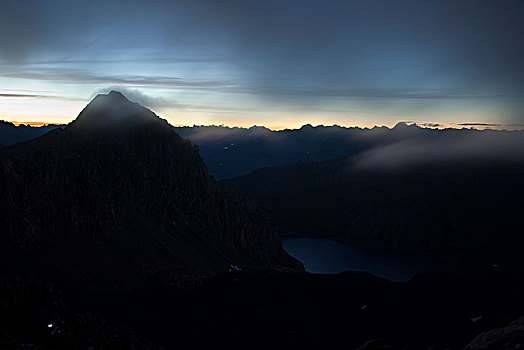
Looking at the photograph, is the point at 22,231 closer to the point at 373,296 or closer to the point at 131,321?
the point at 131,321

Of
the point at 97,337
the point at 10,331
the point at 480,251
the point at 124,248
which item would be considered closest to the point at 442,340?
the point at 97,337

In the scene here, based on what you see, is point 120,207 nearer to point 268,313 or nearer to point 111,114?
point 111,114

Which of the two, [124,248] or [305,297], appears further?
[124,248]

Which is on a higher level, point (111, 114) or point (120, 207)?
point (111, 114)

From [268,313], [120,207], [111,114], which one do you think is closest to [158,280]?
[268,313]

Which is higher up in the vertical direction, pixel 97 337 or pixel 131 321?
pixel 97 337

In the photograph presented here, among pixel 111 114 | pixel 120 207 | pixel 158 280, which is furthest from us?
pixel 111 114

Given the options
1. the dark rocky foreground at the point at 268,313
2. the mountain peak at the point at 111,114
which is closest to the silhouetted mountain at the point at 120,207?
the mountain peak at the point at 111,114

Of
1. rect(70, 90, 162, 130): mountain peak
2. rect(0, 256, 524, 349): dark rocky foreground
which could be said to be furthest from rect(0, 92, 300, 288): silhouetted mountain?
rect(0, 256, 524, 349): dark rocky foreground

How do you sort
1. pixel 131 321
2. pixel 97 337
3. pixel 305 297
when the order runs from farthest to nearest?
pixel 305 297, pixel 131 321, pixel 97 337
